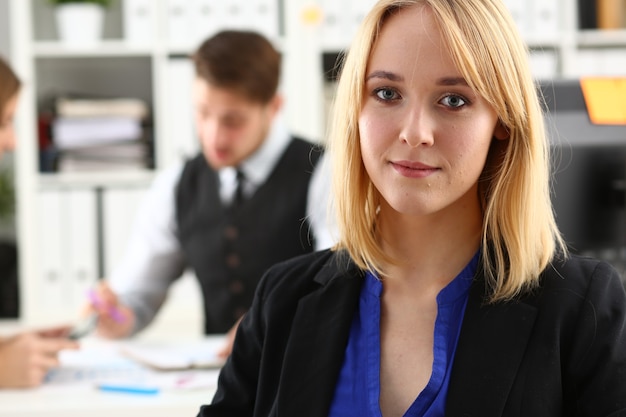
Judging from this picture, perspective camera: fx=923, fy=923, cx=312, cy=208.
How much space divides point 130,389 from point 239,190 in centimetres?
80

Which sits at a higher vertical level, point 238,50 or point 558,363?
point 238,50

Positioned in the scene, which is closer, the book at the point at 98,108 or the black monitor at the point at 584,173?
the black monitor at the point at 584,173

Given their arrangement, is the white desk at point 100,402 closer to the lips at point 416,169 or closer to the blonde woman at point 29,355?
the blonde woman at point 29,355

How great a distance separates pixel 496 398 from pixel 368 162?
0.97 ft

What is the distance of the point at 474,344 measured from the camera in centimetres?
102

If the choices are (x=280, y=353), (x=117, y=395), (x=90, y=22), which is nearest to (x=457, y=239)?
(x=280, y=353)

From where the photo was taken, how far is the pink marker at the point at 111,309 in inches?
78.3

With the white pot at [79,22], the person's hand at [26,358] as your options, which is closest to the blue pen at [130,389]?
the person's hand at [26,358]

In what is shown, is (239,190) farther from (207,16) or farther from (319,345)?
(319,345)

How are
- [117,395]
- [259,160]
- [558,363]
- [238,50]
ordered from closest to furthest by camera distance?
[558,363] < [117,395] < [238,50] < [259,160]

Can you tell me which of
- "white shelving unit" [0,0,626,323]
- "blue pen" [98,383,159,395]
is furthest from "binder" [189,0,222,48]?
"blue pen" [98,383,159,395]

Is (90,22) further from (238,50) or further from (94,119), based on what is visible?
(238,50)

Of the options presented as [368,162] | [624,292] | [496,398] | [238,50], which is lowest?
[496,398]

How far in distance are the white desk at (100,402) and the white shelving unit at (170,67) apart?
1.61 meters
